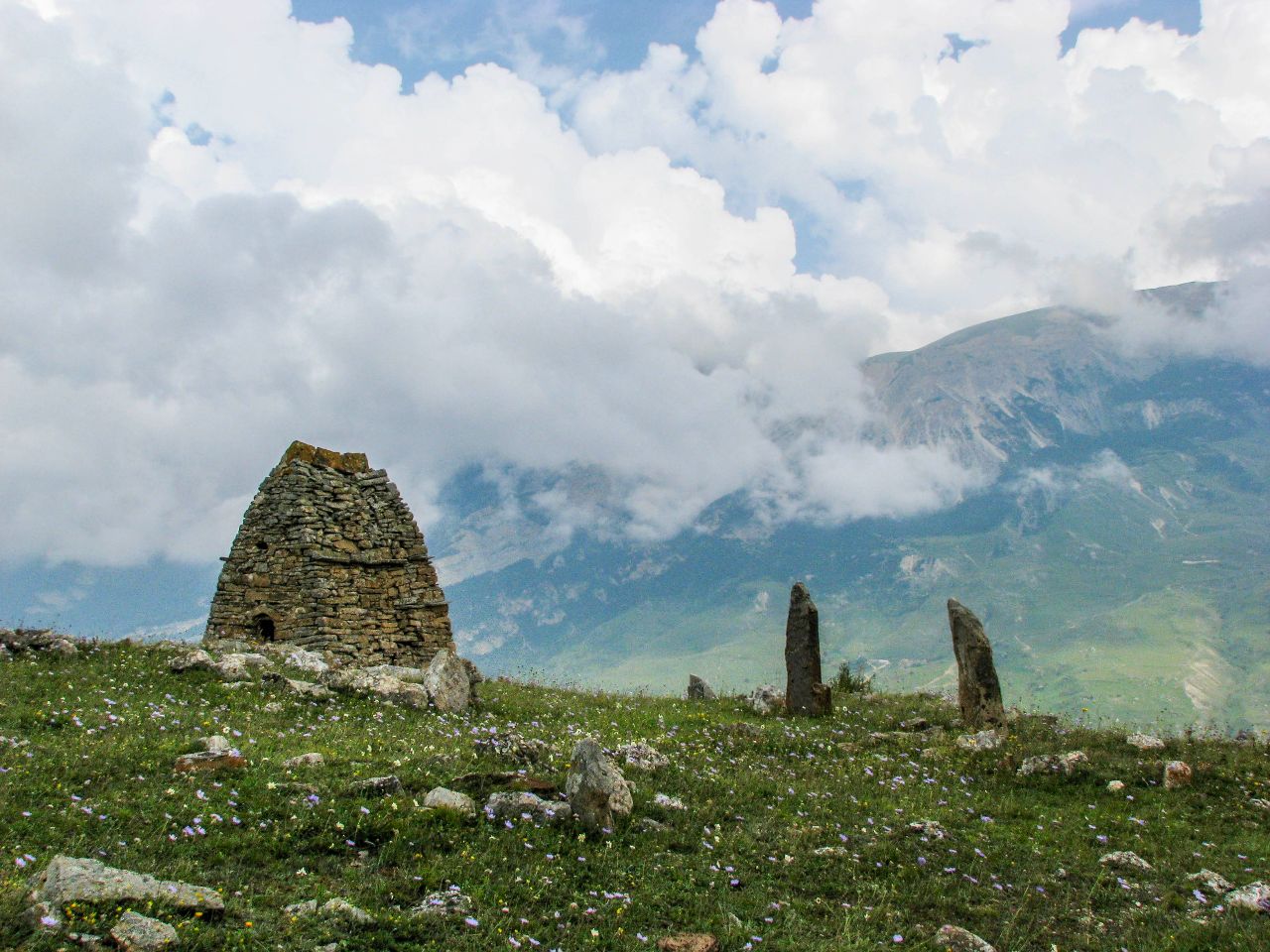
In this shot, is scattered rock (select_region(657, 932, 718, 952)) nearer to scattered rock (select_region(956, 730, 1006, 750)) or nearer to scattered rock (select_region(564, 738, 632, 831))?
scattered rock (select_region(564, 738, 632, 831))

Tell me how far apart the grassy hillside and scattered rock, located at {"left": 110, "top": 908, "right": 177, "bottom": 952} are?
168mm

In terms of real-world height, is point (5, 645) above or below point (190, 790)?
above

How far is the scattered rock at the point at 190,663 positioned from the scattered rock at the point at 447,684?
4689 millimetres

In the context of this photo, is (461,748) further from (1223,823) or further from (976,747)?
(1223,823)

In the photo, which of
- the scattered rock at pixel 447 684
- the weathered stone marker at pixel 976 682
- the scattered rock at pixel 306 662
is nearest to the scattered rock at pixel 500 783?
the scattered rock at pixel 447 684

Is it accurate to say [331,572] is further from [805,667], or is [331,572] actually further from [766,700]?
[805,667]

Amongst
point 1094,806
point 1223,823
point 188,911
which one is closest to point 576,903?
point 188,911

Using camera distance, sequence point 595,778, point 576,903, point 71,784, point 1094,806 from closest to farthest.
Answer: point 576,903 < point 71,784 < point 595,778 < point 1094,806

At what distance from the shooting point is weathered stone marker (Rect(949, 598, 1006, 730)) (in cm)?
2123

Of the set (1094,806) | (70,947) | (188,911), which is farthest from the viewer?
(1094,806)

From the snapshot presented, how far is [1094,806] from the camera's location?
15.3 metres

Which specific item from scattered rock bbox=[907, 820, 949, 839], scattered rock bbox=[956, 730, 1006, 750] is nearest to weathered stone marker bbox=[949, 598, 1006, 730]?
scattered rock bbox=[956, 730, 1006, 750]

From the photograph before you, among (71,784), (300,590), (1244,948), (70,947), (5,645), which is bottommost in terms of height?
(1244,948)

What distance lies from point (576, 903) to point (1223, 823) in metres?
12.0
